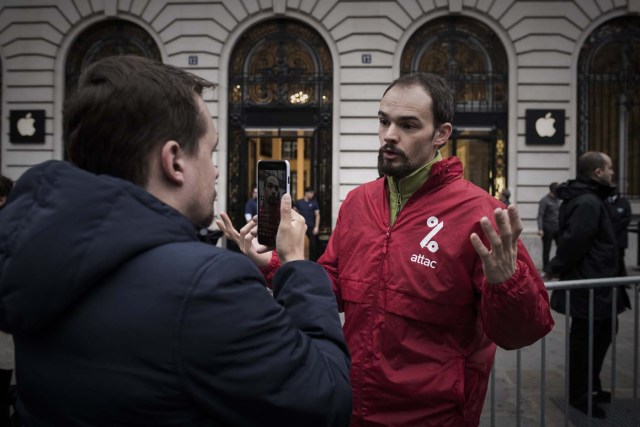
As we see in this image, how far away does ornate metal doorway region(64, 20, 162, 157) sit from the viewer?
1444 cm

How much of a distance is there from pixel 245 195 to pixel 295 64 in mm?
3670

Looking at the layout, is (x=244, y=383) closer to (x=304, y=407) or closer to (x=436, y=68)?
(x=304, y=407)

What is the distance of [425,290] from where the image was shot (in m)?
2.03

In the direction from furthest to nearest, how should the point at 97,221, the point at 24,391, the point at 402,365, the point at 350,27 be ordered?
the point at 350,27 → the point at 402,365 → the point at 24,391 → the point at 97,221

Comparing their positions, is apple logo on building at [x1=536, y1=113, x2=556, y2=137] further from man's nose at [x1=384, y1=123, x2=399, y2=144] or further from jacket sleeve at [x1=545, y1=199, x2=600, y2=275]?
man's nose at [x1=384, y1=123, x2=399, y2=144]

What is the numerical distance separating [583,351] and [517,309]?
11.7 feet

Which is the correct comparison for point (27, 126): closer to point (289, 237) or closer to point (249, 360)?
point (289, 237)

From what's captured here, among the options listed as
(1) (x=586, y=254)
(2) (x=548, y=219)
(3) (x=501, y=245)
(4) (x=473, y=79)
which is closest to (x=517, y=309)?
(3) (x=501, y=245)

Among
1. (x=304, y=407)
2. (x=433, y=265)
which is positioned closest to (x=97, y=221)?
(x=304, y=407)

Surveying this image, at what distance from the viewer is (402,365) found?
A: 2035mm

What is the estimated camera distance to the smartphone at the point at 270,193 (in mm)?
1855

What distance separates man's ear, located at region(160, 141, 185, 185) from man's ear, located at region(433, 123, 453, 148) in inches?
53.3

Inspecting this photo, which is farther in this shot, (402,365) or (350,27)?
(350,27)

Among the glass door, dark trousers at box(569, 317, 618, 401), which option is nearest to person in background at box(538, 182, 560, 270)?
the glass door
